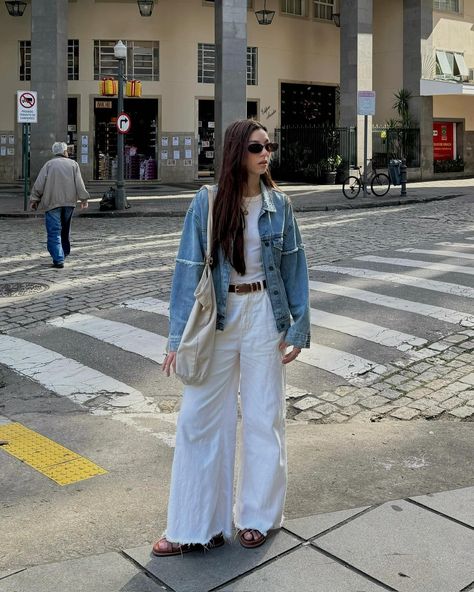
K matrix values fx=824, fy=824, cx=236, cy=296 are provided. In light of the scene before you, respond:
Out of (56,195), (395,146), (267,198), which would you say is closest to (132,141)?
(395,146)

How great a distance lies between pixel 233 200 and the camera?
3688 mm

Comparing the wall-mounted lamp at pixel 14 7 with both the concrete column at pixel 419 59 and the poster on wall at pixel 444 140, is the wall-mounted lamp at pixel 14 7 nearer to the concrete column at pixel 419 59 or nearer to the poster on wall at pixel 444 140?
the concrete column at pixel 419 59

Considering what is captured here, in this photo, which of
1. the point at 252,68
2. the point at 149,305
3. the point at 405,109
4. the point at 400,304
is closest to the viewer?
the point at 400,304

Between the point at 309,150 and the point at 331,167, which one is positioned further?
the point at 309,150

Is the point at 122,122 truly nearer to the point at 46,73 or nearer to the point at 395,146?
the point at 46,73

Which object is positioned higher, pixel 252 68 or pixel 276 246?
pixel 252 68

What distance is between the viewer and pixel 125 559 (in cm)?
358

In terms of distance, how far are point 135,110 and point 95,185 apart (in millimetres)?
3907

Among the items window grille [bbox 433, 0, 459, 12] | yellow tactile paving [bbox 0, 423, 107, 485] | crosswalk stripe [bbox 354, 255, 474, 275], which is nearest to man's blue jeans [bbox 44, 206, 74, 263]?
crosswalk stripe [bbox 354, 255, 474, 275]

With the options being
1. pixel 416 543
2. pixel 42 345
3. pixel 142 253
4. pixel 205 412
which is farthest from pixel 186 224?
pixel 142 253

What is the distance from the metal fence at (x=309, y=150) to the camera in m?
33.0

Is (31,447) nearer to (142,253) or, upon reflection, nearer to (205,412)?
(205,412)

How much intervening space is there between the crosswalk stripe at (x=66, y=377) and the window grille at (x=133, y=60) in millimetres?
28351

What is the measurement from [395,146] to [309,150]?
4852mm
